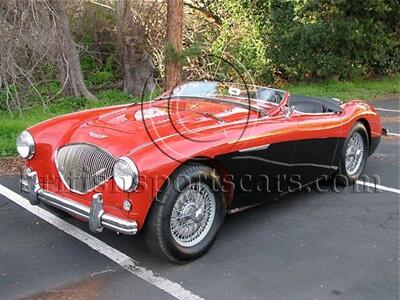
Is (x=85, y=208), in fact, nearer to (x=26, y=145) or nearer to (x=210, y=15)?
(x=26, y=145)

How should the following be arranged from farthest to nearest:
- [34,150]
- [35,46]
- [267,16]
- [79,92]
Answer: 1. [267,16]
2. [79,92]
3. [35,46]
4. [34,150]

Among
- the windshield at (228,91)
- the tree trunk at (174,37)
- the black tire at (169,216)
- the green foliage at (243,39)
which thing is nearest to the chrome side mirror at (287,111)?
the windshield at (228,91)

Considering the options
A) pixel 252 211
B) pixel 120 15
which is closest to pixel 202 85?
pixel 252 211

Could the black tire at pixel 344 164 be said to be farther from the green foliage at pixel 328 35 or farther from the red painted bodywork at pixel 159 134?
the green foliage at pixel 328 35

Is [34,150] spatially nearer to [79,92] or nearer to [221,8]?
[79,92]

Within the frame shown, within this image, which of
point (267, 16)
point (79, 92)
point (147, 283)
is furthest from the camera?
point (267, 16)

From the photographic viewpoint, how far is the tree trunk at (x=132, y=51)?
1226cm

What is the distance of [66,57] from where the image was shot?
10359mm

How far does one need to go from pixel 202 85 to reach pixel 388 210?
7.37ft

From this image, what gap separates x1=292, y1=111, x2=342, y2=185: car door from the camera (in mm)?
4465

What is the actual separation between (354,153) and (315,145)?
109cm

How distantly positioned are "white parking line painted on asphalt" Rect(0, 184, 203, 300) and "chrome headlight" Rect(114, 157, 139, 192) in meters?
0.64

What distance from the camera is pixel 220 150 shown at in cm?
371

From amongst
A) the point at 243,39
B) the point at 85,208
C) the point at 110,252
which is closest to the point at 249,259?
the point at 110,252
